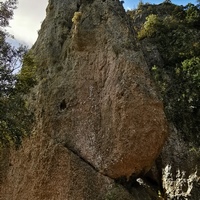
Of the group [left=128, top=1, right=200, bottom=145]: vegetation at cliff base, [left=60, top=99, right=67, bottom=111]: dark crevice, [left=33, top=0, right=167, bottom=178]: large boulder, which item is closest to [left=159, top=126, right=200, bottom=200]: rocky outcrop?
[left=128, top=1, right=200, bottom=145]: vegetation at cliff base

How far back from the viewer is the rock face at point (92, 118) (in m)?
12.5

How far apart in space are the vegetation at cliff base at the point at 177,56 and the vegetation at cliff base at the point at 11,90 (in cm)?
890

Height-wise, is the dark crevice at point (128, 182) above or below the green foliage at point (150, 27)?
below

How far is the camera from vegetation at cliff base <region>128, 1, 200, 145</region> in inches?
730

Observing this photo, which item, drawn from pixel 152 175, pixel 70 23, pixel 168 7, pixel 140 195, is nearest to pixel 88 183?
pixel 140 195

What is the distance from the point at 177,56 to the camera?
2234 cm

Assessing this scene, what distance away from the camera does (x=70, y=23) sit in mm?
17375

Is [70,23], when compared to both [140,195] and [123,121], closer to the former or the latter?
[123,121]

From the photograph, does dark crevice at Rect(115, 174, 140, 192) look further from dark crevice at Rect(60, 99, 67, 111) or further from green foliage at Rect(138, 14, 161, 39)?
green foliage at Rect(138, 14, 161, 39)

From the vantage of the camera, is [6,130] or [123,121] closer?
[6,130]

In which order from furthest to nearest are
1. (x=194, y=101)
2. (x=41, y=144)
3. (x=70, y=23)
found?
(x=194, y=101)
(x=70, y=23)
(x=41, y=144)

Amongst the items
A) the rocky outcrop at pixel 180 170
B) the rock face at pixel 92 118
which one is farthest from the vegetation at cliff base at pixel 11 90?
the rocky outcrop at pixel 180 170

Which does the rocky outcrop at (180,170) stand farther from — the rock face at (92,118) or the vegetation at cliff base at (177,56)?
the rock face at (92,118)

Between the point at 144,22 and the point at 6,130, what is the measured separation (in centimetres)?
1948
